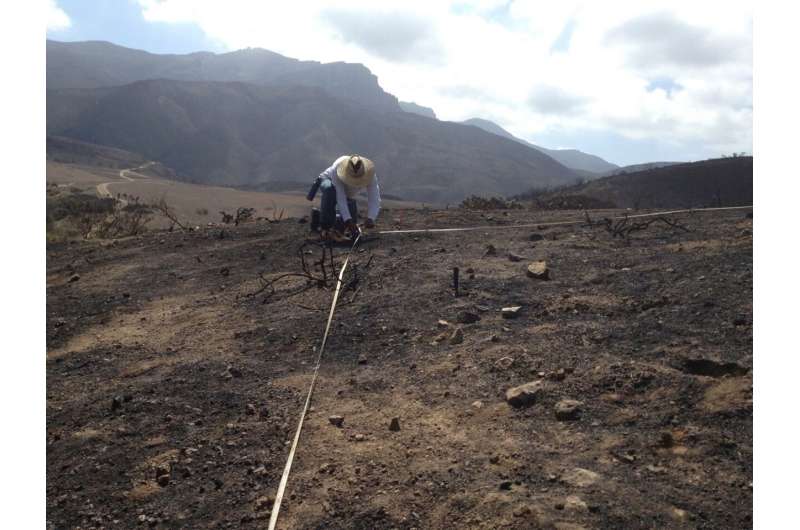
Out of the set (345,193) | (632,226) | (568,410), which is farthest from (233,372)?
(632,226)

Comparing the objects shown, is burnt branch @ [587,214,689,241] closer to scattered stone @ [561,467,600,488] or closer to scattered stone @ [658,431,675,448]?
scattered stone @ [658,431,675,448]

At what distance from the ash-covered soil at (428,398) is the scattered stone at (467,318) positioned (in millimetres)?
15

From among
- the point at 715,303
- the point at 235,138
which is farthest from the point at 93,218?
the point at 235,138

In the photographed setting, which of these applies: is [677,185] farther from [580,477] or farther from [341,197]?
[580,477]

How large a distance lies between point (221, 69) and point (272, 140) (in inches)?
4119

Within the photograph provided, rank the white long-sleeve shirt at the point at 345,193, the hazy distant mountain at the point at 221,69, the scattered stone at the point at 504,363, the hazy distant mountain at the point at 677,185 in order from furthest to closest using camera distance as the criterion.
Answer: the hazy distant mountain at the point at 221,69 → the hazy distant mountain at the point at 677,185 → the white long-sleeve shirt at the point at 345,193 → the scattered stone at the point at 504,363

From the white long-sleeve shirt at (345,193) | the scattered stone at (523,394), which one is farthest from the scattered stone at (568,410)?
the white long-sleeve shirt at (345,193)

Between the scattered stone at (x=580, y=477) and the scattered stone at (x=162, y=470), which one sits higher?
the scattered stone at (x=580, y=477)

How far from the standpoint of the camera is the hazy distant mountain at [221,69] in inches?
5271

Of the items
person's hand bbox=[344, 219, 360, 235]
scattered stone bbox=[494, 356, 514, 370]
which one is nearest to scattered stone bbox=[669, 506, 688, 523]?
scattered stone bbox=[494, 356, 514, 370]

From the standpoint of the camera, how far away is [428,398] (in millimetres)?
3312

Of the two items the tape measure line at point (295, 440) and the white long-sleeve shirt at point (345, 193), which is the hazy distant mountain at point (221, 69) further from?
the tape measure line at point (295, 440)

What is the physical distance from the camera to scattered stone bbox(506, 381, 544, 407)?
3082mm

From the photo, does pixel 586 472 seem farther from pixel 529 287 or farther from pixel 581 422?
pixel 529 287
